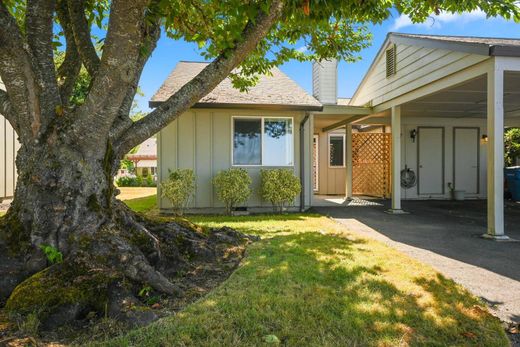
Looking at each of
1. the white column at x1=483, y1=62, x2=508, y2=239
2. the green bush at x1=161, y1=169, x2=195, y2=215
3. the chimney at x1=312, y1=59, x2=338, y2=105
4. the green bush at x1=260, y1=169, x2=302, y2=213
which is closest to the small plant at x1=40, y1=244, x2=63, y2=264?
the green bush at x1=161, y1=169, x2=195, y2=215

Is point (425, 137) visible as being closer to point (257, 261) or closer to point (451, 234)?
point (451, 234)

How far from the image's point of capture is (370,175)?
43.1 ft

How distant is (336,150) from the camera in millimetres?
14414

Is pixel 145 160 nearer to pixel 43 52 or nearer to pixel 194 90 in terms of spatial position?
pixel 43 52

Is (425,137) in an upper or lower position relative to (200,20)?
lower

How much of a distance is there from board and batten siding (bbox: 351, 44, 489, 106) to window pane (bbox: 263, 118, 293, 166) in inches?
122

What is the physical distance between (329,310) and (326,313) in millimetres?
74

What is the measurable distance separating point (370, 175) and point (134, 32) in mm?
11766

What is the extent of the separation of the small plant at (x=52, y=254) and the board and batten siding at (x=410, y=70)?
6640mm

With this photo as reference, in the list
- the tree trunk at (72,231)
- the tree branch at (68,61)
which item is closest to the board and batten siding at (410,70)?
the tree trunk at (72,231)

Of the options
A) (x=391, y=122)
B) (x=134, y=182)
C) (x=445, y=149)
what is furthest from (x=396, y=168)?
(x=134, y=182)

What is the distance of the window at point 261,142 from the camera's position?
865 cm

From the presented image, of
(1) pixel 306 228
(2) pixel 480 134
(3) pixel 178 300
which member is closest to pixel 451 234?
(1) pixel 306 228

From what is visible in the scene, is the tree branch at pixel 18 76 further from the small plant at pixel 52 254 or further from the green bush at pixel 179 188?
the green bush at pixel 179 188
